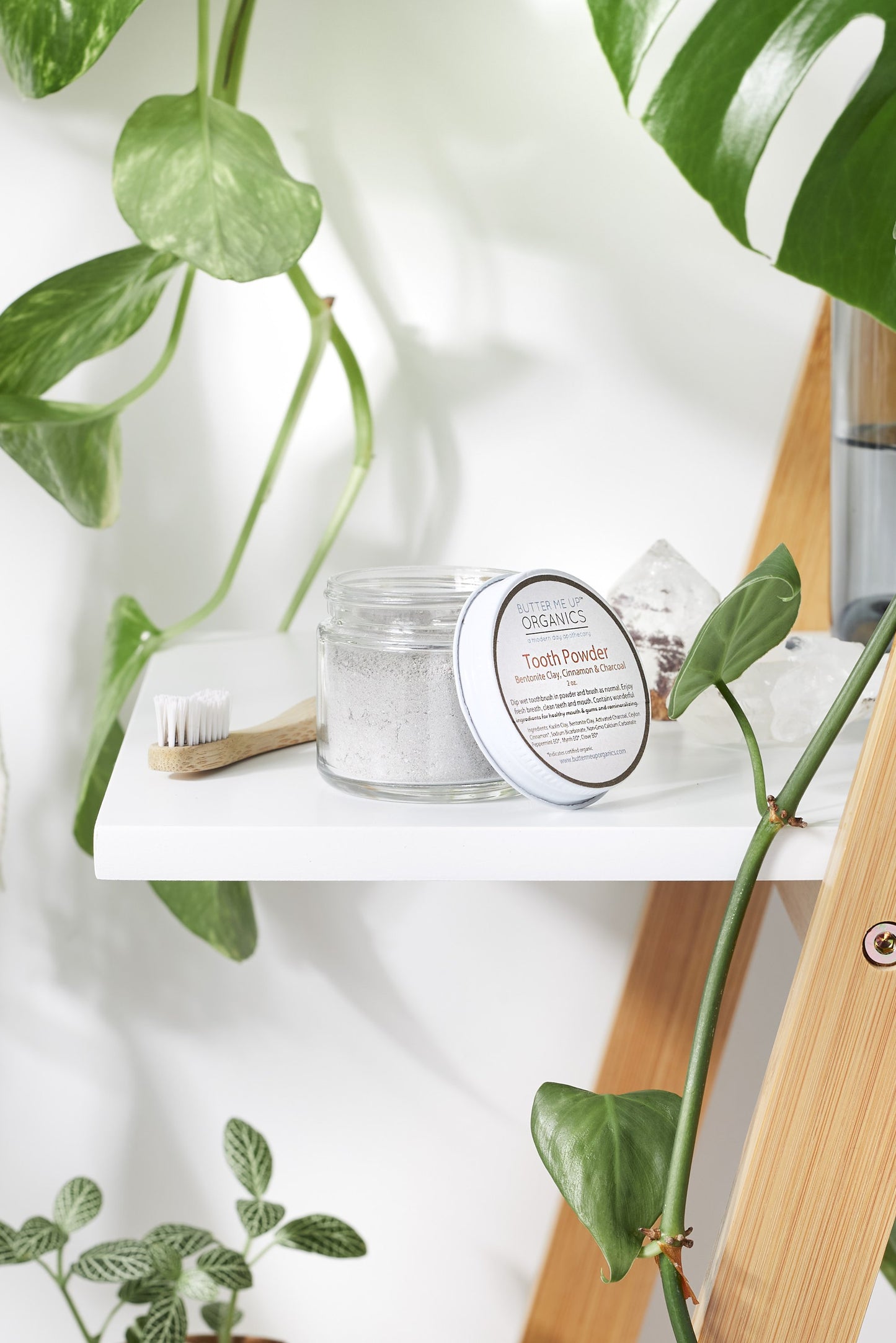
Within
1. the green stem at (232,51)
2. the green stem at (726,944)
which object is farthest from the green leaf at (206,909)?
the green stem at (232,51)

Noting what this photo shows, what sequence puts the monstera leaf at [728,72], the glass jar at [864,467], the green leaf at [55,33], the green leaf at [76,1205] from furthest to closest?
the green leaf at [76,1205] → the glass jar at [864,467] → the green leaf at [55,33] → the monstera leaf at [728,72]

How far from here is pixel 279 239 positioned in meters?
0.52

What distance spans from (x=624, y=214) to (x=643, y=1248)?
0.65 m

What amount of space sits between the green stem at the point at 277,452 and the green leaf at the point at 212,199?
0.57 ft

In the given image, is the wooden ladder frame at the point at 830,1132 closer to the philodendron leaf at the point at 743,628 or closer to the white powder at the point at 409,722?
the philodendron leaf at the point at 743,628

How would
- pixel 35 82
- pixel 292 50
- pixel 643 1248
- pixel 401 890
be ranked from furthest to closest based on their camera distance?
pixel 401 890 → pixel 292 50 → pixel 35 82 → pixel 643 1248

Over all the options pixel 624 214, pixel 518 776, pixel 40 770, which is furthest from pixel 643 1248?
pixel 624 214

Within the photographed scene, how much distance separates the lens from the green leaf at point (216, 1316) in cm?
81

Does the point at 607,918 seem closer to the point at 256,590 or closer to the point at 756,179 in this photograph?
the point at 256,590

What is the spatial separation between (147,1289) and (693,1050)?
1.64ft

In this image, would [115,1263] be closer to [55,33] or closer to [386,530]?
[386,530]

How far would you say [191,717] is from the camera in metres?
0.50

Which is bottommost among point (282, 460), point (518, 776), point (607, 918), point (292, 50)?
point (607, 918)

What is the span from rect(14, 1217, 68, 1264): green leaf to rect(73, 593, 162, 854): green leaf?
252mm
